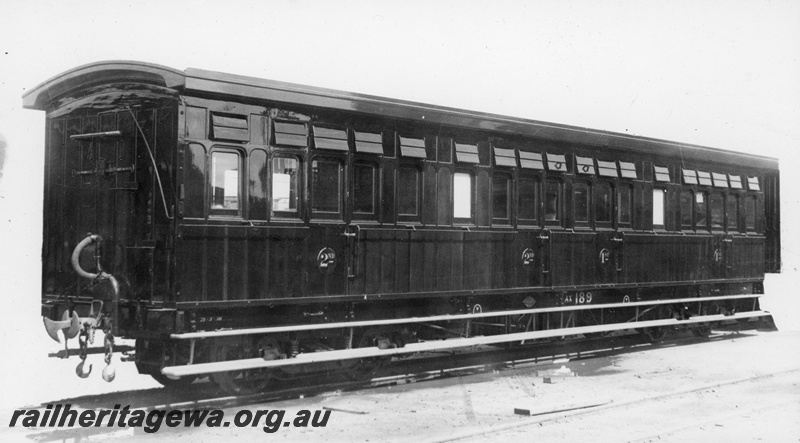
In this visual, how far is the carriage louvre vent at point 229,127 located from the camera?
30.6ft

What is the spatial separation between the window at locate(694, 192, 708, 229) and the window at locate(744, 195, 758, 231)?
1.67 m

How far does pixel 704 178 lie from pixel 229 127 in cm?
1052

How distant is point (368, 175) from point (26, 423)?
4981mm

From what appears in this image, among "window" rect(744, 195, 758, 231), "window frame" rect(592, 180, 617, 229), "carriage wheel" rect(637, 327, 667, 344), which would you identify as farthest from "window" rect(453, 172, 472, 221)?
"window" rect(744, 195, 758, 231)

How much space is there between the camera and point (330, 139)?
10.3 meters

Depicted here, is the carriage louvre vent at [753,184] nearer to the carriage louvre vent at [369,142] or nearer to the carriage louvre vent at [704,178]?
the carriage louvre vent at [704,178]

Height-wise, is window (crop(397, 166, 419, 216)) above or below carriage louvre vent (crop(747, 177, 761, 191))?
below

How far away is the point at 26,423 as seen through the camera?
7.89 metres

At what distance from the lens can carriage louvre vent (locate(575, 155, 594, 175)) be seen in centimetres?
1373

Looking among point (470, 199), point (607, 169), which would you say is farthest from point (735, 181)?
point (470, 199)

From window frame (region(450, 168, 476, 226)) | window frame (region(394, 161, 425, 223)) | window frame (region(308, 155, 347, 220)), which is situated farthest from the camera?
window frame (region(450, 168, 476, 226))

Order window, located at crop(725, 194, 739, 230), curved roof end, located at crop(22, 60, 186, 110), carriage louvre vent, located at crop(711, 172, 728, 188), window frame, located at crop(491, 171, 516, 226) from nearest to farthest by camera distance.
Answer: curved roof end, located at crop(22, 60, 186, 110) → window frame, located at crop(491, 171, 516, 226) → carriage louvre vent, located at crop(711, 172, 728, 188) → window, located at crop(725, 194, 739, 230)

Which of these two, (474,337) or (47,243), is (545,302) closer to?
(474,337)

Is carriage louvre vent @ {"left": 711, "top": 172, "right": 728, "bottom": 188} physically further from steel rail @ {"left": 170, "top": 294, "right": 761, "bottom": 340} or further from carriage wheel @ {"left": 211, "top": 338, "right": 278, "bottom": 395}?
carriage wheel @ {"left": 211, "top": 338, "right": 278, "bottom": 395}
